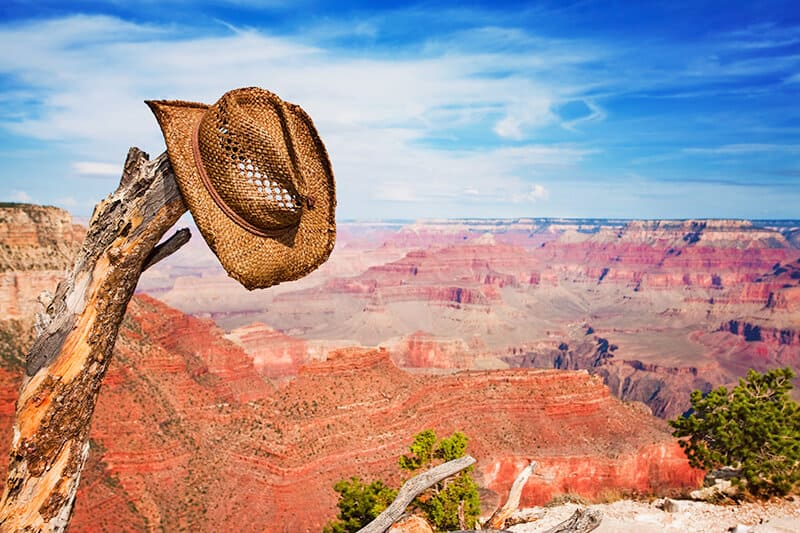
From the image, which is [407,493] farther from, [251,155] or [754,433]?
[754,433]

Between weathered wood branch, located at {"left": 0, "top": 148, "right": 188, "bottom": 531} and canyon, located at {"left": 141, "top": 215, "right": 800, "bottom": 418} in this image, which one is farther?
canyon, located at {"left": 141, "top": 215, "right": 800, "bottom": 418}

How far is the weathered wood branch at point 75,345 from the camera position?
11.7 ft

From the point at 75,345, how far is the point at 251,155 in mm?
1854

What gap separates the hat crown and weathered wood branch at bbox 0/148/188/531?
43 cm

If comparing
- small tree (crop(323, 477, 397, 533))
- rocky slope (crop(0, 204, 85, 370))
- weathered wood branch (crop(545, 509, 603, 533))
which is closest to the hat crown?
weathered wood branch (crop(545, 509, 603, 533))

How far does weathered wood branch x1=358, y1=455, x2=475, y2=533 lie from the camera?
656 cm

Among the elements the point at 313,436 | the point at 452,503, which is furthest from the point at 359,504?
the point at 313,436

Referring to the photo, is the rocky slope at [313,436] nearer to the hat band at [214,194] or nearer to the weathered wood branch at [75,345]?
the weathered wood branch at [75,345]

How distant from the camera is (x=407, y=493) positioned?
721cm

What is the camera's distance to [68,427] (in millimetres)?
3705

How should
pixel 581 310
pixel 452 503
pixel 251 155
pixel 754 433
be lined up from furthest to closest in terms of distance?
1. pixel 581 310
2. pixel 754 433
3. pixel 452 503
4. pixel 251 155

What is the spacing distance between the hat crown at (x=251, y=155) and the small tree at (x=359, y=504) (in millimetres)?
11491

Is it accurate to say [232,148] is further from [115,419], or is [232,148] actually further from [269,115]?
[115,419]

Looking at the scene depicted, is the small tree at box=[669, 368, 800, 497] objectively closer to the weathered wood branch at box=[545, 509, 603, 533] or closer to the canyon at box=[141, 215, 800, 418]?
the weathered wood branch at box=[545, 509, 603, 533]
